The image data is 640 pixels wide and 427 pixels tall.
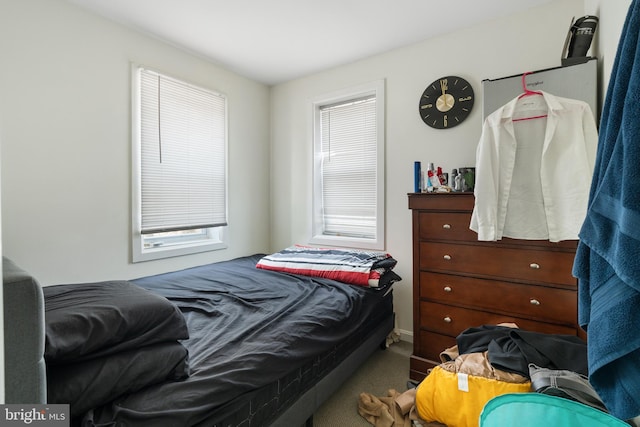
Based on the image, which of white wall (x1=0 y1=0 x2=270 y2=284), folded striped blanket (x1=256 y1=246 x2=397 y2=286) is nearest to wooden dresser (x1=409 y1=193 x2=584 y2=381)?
folded striped blanket (x1=256 y1=246 x2=397 y2=286)

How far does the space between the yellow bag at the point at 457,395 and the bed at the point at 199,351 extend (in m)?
0.49

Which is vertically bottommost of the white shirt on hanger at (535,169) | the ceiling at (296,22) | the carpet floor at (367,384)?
the carpet floor at (367,384)

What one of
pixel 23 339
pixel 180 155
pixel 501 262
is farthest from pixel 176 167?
pixel 501 262

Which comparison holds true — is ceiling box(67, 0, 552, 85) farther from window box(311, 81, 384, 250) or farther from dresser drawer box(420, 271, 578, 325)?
dresser drawer box(420, 271, 578, 325)

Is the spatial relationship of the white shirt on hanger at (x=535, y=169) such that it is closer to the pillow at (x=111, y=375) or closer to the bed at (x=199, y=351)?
the bed at (x=199, y=351)

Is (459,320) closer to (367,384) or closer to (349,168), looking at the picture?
(367,384)

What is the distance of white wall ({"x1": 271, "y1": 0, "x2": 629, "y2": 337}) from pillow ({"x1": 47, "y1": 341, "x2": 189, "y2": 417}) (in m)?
2.05

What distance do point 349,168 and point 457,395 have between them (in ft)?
6.98

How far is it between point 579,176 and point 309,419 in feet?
5.98

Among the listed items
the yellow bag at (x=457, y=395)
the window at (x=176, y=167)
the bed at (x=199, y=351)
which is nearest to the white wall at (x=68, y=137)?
the window at (x=176, y=167)

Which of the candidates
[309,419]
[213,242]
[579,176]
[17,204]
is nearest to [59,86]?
[17,204]

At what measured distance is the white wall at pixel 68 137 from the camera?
1.86 meters

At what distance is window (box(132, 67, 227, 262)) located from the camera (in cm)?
245

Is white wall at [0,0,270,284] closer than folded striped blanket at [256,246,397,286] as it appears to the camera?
Yes
